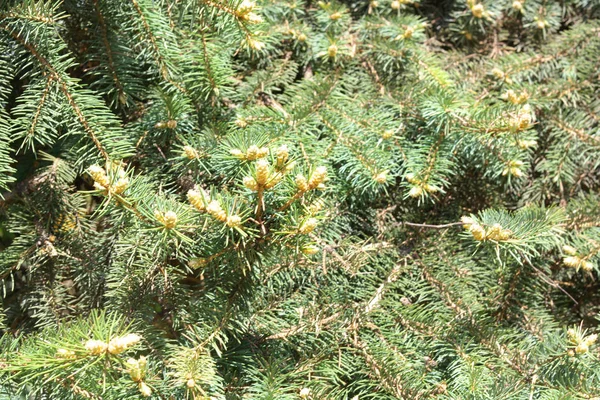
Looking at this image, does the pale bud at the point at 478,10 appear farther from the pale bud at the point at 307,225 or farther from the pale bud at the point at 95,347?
the pale bud at the point at 95,347

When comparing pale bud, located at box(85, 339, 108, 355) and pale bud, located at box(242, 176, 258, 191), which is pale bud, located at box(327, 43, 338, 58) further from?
pale bud, located at box(85, 339, 108, 355)

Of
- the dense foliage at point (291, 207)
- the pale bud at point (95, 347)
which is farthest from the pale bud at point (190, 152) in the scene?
the pale bud at point (95, 347)

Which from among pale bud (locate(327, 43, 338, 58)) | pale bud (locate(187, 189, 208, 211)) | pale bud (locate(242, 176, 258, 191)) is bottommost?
pale bud (locate(327, 43, 338, 58))

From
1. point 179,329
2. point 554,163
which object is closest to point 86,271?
point 179,329

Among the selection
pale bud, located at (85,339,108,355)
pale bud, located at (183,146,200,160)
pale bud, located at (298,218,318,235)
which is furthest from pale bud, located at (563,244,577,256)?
pale bud, located at (85,339,108,355)

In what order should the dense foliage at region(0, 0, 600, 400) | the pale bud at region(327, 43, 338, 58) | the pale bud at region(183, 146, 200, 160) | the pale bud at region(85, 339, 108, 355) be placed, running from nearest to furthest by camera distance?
the pale bud at region(85, 339, 108, 355) → the dense foliage at region(0, 0, 600, 400) → the pale bud at region(183, 146, 200, 160) → the pale bud at region(327, 43, 338, 58)

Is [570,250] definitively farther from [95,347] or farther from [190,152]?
[95,347]

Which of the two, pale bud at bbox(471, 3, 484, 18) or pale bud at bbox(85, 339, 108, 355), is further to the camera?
pale bud at bbox(471, 3, 484, 18)

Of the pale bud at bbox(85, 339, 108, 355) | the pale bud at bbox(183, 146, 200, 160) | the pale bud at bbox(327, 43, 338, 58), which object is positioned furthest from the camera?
the pale bud at bbox(327, 43, 338, 58)

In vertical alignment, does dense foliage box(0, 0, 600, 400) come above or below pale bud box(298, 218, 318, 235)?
below
